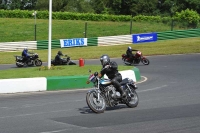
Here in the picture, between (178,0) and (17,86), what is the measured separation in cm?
7201

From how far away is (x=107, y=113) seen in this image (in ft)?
39.5

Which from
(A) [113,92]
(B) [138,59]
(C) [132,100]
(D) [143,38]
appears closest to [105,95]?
(A) [113,92]

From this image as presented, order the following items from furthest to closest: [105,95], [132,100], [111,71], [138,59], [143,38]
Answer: [143,38] → [138,59] → [132,100] → [111,71] → [105,95]

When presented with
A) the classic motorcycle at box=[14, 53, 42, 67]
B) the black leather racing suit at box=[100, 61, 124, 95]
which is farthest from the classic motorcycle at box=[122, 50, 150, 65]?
the black leather racing suit at box=[100, 61, 124, 95]

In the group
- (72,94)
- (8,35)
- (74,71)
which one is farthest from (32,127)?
(8,35)

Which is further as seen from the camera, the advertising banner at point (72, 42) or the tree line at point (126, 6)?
the tree line at point (126, 6)

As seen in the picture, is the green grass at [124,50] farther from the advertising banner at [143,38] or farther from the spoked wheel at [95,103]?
the spoked wheel at [95,103]

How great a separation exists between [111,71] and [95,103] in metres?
1.12

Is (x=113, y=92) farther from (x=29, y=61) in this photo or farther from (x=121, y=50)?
(x=121, y=50)

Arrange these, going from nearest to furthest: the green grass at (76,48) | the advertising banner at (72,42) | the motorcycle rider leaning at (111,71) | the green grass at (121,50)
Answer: the motorcycle rider leaning at (111,71) < the green grass at (76,48) < the green grass at (121,50) < the advertising banner at (72,42)

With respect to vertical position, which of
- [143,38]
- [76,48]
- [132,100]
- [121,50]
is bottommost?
[76,48]

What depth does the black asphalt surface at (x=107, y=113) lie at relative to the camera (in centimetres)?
987

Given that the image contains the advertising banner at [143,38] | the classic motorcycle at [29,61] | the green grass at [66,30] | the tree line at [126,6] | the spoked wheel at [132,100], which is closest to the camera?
the spoked wheel at [132,100]

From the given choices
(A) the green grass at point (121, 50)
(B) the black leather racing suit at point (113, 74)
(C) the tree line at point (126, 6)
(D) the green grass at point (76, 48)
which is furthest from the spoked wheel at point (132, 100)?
(C) the tree line at point (126, 6)
